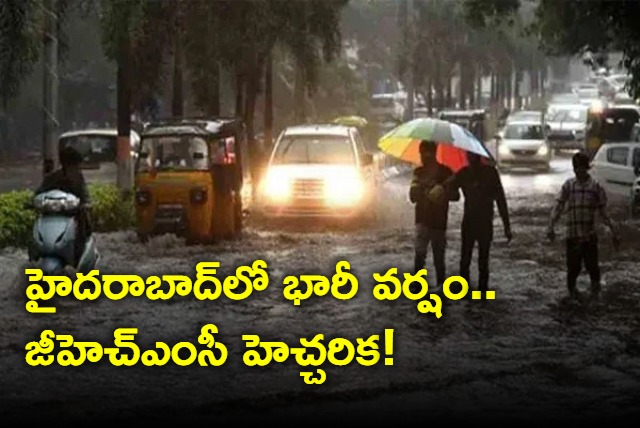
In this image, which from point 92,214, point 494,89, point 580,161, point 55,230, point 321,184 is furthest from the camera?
point 494,89

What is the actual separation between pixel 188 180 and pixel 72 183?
6.66 m

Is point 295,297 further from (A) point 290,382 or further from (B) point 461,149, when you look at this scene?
(A) point 290,382

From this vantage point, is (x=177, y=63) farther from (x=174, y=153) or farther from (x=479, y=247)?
(x=479, y=247)

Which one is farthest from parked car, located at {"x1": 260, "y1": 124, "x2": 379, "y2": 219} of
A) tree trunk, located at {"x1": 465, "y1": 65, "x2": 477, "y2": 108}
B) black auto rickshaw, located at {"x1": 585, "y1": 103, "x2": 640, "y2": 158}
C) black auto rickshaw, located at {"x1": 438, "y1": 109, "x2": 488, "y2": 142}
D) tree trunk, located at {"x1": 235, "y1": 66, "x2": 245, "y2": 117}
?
tree trunk, located at {"x1": 465, "y1": 65, "x2": 477, "y2": 108}

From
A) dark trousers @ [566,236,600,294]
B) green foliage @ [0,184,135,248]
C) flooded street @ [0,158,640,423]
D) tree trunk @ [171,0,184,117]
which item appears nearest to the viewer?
flooded street @ [0,158,640,423]

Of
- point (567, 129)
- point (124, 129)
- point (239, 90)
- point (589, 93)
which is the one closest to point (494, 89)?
point (589, 93)

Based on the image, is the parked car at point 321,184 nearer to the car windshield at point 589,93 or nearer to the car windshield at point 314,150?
the car windshield at point 314,150

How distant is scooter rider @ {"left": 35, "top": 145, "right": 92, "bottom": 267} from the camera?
14.3m

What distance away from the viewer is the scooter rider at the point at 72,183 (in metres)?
14.3

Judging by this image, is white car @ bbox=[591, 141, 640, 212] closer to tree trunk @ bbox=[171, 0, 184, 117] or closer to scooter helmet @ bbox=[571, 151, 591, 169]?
tree trunk @ bbox=[171, 0, 184, 117]

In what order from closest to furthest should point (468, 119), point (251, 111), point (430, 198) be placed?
point (430, 198) → point (251, 111) → point (468, 119)

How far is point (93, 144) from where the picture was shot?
32250mm

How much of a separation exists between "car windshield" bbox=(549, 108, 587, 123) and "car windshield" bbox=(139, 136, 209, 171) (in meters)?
40.0

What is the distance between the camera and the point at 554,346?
41.7 ft
